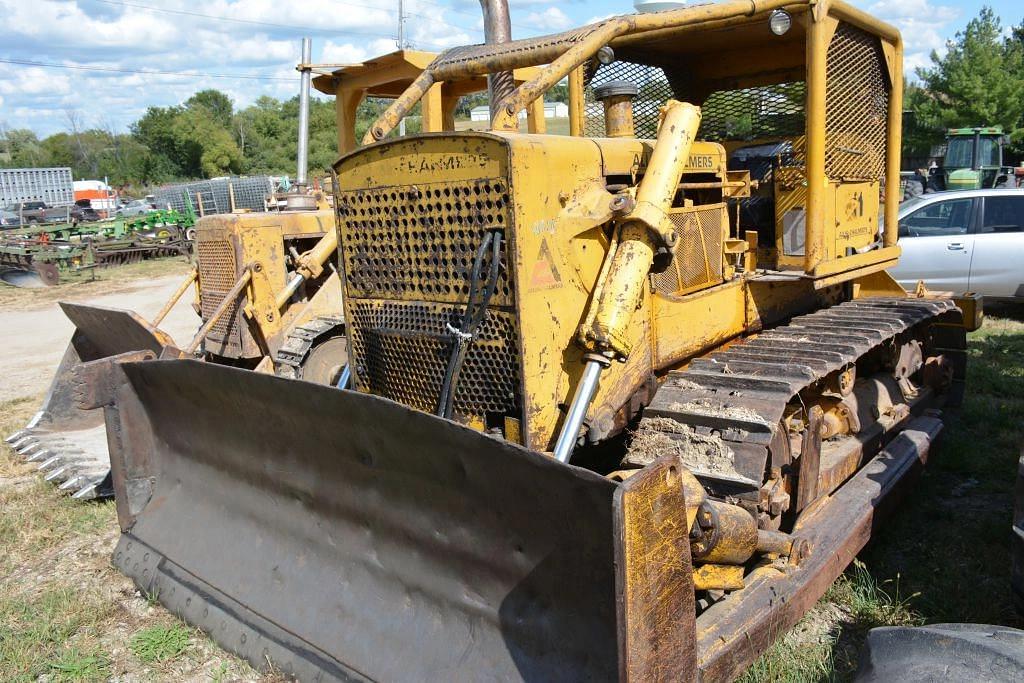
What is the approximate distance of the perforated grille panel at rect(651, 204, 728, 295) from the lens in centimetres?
392

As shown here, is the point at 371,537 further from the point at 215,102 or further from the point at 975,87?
the point at 215,102

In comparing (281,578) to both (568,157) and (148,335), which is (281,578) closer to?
(568,157)

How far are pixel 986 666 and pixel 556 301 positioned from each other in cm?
181

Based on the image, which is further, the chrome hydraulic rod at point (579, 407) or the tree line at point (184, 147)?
the tree line at point (184, 147)

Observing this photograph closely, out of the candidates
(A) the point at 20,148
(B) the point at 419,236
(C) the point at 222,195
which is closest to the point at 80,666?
(B) the point at 419,236

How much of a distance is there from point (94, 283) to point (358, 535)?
17.7 metres

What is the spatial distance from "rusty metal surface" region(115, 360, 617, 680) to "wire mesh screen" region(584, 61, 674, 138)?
2739 mm

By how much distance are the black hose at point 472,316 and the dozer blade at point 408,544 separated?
488mm

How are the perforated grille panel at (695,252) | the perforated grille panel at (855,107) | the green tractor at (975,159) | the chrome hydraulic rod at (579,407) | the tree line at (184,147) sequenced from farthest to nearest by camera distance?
the tree line at (184,147) → the green tractor at (975,159) → the perforated grille panel at (855,107) → the perforated grille panel at (695,252) → the chrome hydraulic rod at (579,407)

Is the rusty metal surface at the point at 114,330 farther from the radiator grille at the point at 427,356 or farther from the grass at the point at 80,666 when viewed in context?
the grass at the point at 80,666

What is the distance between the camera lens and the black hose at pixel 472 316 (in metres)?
3.14

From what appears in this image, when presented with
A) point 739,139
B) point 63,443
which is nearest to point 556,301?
point 739,139

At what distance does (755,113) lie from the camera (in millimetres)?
5320

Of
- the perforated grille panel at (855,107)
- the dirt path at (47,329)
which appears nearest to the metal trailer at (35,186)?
the dirt path at (47,329)
